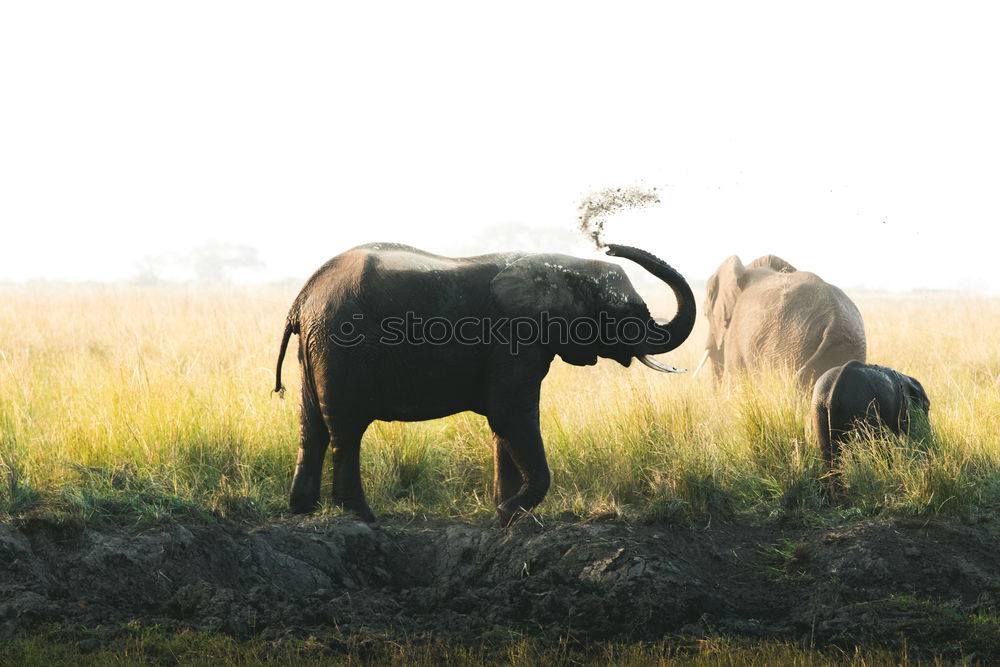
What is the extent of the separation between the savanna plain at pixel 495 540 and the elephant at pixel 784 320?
24.2 inches

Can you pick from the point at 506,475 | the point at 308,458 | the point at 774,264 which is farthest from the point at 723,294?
the point at 308,458

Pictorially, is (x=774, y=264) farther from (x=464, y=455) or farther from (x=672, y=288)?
(x=672, y=288)

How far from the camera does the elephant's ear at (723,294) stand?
11023 mm

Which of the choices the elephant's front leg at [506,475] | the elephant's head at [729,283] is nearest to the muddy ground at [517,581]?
the elephant's front leg at [506,475]

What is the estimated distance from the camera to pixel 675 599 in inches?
198

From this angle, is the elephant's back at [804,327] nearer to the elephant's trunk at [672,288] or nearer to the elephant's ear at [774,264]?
the elephant's ear at [774,264]

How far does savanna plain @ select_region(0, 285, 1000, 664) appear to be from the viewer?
468 centimetres

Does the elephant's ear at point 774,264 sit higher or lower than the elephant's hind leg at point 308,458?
A: higher

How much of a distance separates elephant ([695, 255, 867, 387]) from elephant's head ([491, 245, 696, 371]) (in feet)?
11.8

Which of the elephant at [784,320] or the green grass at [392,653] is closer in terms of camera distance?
the green grass at [392,653]

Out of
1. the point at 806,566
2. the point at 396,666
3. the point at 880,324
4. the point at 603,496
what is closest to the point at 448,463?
the point at 603,496

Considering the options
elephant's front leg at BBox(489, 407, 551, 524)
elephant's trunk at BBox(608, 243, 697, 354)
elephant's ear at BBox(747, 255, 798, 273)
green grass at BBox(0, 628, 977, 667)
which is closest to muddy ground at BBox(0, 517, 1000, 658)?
green grass at BBox(0, 628, 977, 667)

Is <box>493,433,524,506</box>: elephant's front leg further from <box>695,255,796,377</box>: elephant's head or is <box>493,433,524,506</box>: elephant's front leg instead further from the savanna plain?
<box>695,255,796,377</box>: elephant's head

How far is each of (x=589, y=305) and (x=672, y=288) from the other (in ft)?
1.60
